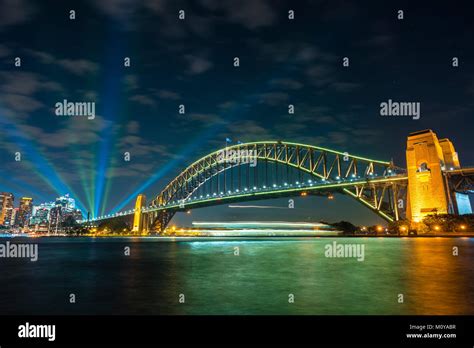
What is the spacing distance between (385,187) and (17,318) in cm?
5546

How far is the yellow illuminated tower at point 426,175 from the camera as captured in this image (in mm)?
46594

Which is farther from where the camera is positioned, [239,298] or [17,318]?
[239,298]

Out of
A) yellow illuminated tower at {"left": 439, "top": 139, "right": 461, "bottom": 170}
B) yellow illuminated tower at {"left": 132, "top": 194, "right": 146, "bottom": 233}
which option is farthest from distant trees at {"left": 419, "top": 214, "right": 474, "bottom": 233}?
yellow illuminated tower at {"left": 132, "top": 194, "right": 146, "bottom": 233}

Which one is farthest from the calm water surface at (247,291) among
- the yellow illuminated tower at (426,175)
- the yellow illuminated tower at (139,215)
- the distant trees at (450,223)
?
the yellow illuminated tower at (139,215)

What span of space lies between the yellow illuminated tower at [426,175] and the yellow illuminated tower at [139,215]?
72.5 meters

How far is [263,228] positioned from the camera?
3110 inches

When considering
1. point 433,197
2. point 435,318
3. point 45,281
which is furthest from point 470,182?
point 45,281

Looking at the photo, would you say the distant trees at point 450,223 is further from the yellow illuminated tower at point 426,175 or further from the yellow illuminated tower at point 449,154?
the yellow illuminated tower at point 449,154

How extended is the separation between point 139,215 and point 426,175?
250ft

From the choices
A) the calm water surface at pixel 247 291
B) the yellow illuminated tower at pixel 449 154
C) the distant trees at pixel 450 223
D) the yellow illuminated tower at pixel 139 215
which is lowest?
the calm water surface at pixel 247 291

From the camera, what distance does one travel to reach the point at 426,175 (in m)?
48.0

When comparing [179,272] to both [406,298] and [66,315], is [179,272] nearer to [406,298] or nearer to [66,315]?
[66,315]

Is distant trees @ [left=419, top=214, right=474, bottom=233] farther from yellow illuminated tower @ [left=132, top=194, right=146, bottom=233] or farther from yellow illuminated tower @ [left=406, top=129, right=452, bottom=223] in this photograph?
yellow illuminated tower @ [left=132, top=194, right=146, bottom=233]

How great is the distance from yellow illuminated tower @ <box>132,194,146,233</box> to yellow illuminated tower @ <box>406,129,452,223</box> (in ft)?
238
